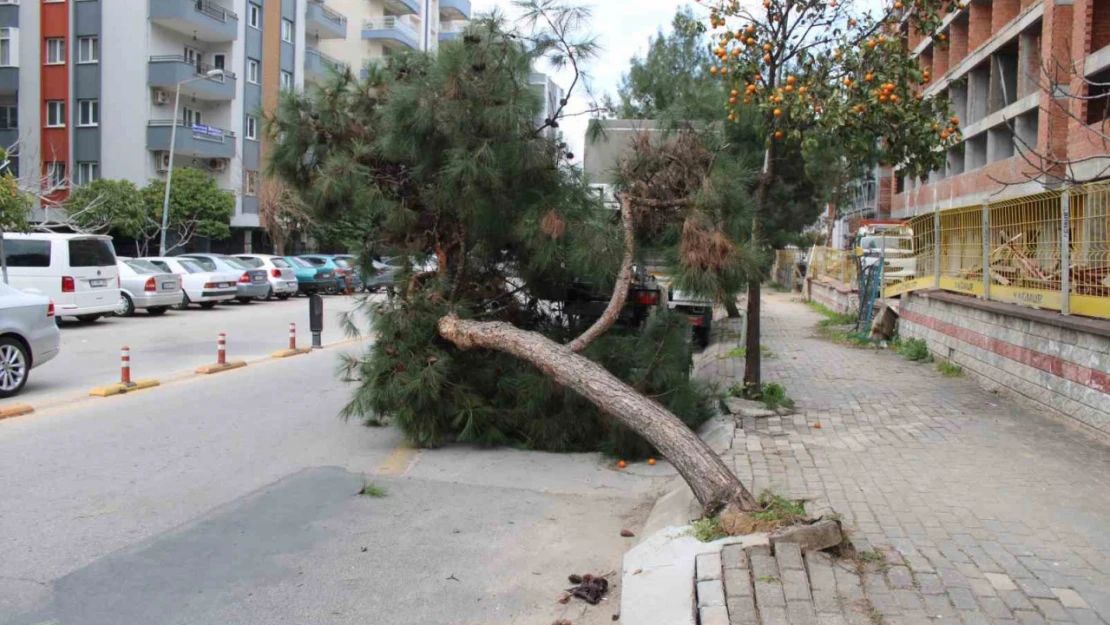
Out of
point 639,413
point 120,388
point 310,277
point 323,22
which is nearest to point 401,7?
point 323,22

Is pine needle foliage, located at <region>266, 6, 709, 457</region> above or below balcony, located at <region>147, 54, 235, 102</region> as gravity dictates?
below

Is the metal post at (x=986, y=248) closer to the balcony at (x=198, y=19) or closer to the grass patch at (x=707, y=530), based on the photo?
the grass patch at (x=707, y=530)

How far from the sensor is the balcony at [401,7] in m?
53.9

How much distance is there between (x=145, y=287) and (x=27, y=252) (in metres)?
3.48

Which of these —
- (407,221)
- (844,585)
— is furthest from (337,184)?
(844,585)

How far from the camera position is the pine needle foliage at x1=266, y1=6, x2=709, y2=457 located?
24.3 feet

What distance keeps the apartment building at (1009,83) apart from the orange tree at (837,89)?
8.67 m

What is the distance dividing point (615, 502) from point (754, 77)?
486cm

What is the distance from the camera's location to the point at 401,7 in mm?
54500

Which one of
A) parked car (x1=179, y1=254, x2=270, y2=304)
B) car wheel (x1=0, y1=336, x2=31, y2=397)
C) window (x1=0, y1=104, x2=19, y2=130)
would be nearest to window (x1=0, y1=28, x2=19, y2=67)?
window (x1=0, y1=104, x2=19, y2=130)

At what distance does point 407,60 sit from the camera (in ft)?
27.9

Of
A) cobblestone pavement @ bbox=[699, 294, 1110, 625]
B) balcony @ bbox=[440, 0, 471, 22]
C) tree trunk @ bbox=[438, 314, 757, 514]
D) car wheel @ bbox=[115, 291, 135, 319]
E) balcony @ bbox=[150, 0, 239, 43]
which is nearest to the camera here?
cobblestone pavement @ bbox=[699, 294, 1110, 625]

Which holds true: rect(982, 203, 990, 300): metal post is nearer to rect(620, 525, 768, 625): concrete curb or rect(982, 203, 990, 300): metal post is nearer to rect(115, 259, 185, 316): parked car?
rect(620, 525, 768, 625): concrete curb

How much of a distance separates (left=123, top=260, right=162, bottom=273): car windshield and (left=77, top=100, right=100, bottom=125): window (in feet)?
60.3
